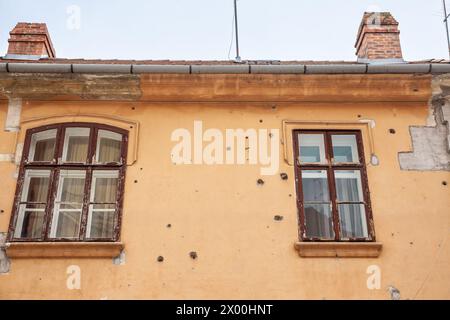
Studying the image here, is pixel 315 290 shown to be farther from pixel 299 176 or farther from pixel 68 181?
pixel 68 181

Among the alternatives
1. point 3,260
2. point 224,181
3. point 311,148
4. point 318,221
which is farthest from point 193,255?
point 3,260

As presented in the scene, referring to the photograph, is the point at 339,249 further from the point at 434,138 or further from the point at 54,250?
the point at 54,250

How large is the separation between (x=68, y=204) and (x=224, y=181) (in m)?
2.08

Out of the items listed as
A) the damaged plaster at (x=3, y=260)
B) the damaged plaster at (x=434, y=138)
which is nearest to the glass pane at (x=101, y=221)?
the damaged plaster at (x=3, y=260)

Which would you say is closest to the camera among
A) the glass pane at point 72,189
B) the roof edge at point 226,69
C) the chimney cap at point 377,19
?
the glass pane at point 72,189

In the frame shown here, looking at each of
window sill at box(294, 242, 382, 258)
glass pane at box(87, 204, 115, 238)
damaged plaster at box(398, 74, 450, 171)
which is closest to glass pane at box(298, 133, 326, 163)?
damaged plaster at box(398, 74, 450, 171)

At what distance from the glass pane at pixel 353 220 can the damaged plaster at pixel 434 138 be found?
2.94 ft

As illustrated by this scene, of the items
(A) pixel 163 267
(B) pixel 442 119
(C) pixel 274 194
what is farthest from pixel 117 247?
(B) pixel 442 119

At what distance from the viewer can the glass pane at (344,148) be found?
22.9ft

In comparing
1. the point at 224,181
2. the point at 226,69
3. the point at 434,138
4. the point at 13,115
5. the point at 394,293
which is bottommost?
the point at 394,293

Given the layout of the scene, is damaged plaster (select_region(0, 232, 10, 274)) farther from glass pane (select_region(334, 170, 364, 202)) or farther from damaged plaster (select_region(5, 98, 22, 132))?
glass pane (select_region(334, 170, 364, 202))

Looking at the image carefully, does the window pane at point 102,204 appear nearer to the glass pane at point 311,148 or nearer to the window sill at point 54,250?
the window sill at point 54,250

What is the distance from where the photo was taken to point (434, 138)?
7.05 metres
